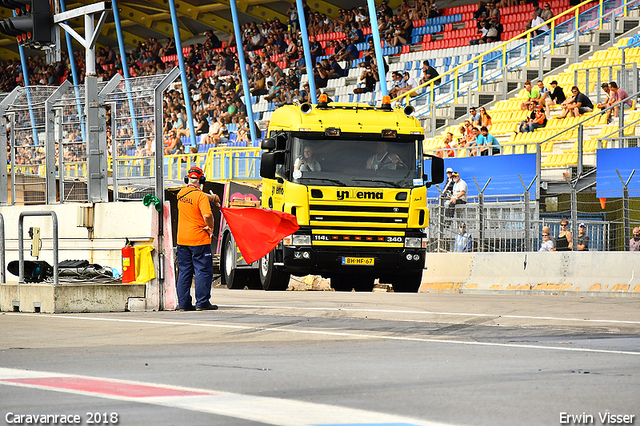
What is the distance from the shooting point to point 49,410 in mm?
5480

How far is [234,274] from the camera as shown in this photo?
20891mm

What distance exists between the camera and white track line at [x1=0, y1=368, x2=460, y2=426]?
5238 millimetres

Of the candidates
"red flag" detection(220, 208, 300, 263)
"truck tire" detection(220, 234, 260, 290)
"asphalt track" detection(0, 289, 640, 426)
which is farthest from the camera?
"truck tire" detection(220, 234, 260, 290)

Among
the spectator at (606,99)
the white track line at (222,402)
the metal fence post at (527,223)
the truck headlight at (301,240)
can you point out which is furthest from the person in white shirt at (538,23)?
the white track line at (222,402)

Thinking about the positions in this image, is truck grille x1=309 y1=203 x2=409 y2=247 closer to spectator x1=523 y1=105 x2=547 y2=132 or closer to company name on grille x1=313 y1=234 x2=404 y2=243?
company name on grille x1=313 y1=234 x2=404 y2=243

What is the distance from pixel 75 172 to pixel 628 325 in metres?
7.67

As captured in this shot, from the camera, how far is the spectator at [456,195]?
21.6 meters

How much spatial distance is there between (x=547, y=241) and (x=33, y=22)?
993cm

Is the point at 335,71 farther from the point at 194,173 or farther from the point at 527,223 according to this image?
the point at 194,173

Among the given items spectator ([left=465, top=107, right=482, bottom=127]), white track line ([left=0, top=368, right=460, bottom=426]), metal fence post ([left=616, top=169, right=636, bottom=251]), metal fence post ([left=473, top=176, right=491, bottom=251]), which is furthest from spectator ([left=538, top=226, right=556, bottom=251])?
white track line ([left=0, top=368, right=460, bottom=426])

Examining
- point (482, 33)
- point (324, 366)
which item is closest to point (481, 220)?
point (324, 366)

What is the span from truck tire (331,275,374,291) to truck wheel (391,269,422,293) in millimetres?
1378

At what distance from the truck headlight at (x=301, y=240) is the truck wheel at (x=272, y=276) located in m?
0.77

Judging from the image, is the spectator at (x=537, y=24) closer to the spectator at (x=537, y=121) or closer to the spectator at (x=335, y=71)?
the spectator at (x=537, y=121)
